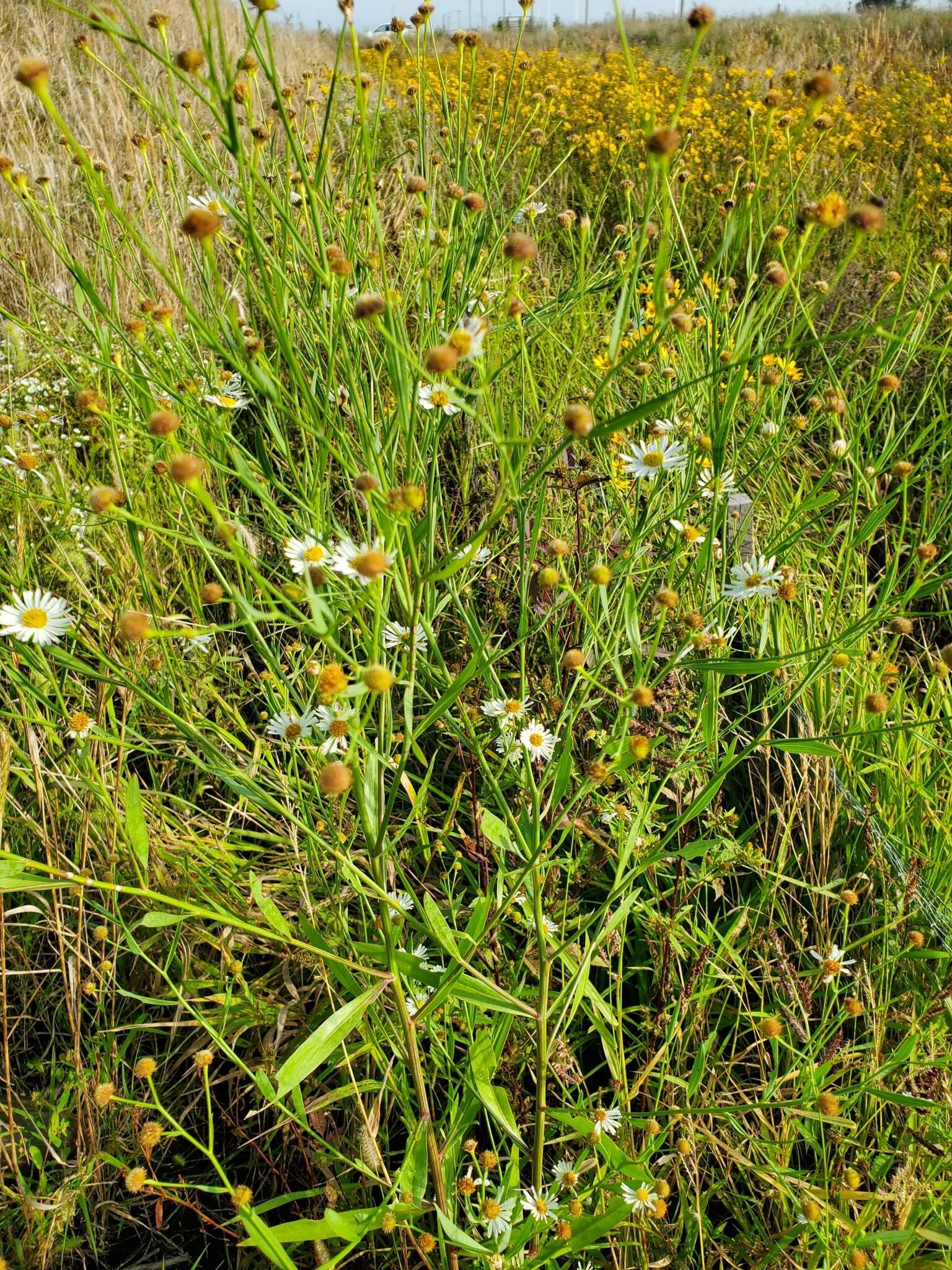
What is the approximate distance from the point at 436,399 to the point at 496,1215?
122 cm

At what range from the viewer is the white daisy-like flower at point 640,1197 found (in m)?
1.23

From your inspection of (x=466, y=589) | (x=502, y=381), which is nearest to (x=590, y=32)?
(x=502, y=381)

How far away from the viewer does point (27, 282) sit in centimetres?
210

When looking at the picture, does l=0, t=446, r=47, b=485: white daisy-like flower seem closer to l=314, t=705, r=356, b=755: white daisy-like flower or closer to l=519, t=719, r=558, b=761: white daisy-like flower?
l=314, t=705, r=356, b=755: white daisy-like flower

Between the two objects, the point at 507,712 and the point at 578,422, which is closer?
the point at 578,422

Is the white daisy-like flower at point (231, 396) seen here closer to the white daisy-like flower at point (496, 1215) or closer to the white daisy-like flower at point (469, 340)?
the white daisy-like flower at point (469, 340)

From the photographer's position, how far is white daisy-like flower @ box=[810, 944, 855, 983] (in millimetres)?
1463

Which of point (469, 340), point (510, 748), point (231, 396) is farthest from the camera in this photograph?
point (231, 396)

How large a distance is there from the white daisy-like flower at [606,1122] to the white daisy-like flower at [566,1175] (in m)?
0.06

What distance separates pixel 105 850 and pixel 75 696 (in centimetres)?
34

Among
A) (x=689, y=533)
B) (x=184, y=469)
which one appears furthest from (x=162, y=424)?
(x=689, y=533)

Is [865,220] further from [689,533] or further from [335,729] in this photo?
[335,729]

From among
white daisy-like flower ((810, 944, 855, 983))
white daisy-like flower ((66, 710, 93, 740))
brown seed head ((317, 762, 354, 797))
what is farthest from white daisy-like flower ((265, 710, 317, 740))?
white daisy-like flower ((810, 944, 855, 983))

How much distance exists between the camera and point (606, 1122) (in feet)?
4.43
